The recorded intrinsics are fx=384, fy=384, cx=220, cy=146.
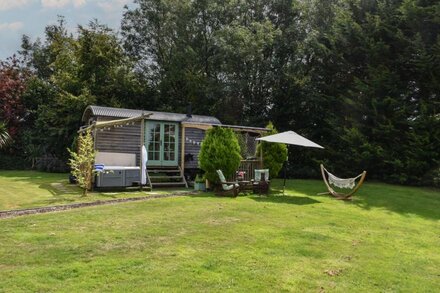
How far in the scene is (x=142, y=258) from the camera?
211 inches

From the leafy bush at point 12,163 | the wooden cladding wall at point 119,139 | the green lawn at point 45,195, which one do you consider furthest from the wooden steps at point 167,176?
the leafy bush at point 12,163

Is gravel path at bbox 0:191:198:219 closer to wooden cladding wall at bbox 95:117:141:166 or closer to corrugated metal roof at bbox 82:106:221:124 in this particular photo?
wooden cladding wall at bbox 95:117:141:166

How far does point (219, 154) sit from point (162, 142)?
3638 mm

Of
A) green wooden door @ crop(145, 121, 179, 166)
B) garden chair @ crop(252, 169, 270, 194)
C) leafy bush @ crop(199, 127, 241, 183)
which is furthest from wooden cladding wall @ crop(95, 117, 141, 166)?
garden chair @ crop(252, 169, 270, 194)

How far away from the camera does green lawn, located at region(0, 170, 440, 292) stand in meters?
4.66

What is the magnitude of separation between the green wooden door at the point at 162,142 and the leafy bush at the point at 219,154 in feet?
9.92

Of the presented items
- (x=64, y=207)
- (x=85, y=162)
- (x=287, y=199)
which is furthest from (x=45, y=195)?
(x=287, y=199)

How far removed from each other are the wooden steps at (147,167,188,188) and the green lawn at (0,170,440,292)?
4.65 meters

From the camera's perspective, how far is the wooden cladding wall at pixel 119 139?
46.8 feet

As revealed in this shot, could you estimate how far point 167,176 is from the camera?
15266 mm

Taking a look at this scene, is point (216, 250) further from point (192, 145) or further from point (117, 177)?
point (192, 145)

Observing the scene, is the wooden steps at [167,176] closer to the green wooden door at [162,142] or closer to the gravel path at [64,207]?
the green wooden door at [162,142]

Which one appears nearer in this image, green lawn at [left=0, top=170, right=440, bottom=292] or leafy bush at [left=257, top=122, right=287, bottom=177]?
green lawn at [left=0, top=170, right=440, bottom=292]

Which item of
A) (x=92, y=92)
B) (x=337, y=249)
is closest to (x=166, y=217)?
(x=337, y=249)
